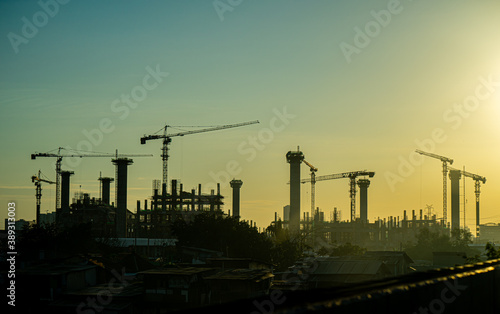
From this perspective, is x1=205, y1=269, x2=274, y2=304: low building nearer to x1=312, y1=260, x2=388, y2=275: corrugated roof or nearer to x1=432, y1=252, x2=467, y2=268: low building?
x1=312, y1=260, x2=388, y2=275: corrugated roof

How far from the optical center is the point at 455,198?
18150 centimetres

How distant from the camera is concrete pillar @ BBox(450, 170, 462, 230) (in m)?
177

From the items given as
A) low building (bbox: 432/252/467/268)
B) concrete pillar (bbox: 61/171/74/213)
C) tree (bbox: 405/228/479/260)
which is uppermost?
concrete pillar (bbox: 61/171/74/213)

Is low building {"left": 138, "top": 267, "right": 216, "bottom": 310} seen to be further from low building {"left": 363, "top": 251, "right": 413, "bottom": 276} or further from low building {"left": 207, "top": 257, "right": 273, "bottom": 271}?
low building {"left": 363, "top": 251, "right": 413, "bottom": 276}

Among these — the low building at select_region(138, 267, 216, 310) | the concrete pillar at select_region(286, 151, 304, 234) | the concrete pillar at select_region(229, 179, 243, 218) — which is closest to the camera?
the low building at select_region(138, 267, 216, 310)

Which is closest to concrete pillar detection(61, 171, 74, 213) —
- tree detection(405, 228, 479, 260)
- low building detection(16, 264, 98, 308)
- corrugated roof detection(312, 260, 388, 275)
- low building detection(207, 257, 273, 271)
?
tree detection(405, 228, 479, 260)

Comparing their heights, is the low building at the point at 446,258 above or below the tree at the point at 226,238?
below

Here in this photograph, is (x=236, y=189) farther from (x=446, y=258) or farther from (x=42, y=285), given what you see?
(x=42, y=285)

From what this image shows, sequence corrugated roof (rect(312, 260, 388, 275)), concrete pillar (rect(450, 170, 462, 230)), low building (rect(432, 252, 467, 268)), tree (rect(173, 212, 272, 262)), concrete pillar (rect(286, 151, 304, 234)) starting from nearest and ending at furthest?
corrugated roof (rect(312, 260, 388, 275)) < low building (rect(432, 252, 467, 268)) < tree (rect(173, 212, 272, 262)) < concrete pillar (rect(286, 151, 304, 234)) < concrete pillar (rect(450, 170, 462, 230))

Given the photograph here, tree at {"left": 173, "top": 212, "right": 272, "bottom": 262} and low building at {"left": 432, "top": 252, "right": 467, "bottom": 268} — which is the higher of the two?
tree at {"left": 173, "top": 212, "right": 272, "bottom": 262}

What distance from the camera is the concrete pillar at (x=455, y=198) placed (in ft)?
579

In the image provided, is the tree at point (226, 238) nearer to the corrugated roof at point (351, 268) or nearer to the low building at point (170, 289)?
the corrugated roof at point (351, 268)

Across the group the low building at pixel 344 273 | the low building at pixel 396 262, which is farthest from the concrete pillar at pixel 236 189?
the low building at pixel 344 273

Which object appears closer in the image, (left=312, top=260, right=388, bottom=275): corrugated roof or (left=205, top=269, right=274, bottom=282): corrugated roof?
(left=205, top=269, right=274, bottom=282): corrugated roof
